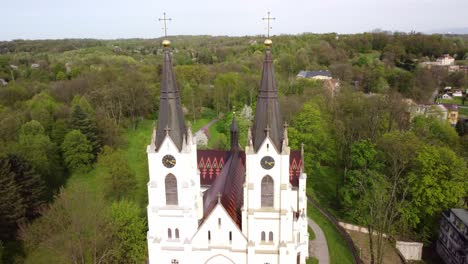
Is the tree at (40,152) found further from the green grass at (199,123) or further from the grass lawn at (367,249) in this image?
the grass lawn at (367,249)

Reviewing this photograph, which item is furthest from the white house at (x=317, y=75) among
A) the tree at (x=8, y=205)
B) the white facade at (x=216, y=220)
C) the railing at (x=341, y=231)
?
the white facade at (x=216, y=220)

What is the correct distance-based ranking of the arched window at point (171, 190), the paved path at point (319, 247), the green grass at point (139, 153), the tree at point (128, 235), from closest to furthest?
the arched window at point (171, 190)
the tree at point (128, 235)
the paved path at point (319, 247)
the green grass at point (139, 153)

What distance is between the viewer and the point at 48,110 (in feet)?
174

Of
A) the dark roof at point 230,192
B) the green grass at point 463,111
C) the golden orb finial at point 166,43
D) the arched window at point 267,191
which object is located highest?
the golden orb finial at point 166,43

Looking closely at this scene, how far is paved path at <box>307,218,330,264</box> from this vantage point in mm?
29083

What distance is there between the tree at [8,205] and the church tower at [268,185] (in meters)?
21.2

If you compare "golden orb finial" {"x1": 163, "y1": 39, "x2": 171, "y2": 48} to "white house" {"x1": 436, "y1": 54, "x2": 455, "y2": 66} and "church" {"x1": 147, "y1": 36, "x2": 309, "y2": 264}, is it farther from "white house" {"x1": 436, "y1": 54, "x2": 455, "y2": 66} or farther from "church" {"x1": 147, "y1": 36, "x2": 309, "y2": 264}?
"white house" {"x1": 436, "y1": 54, "x2": 455, "y2": 66}

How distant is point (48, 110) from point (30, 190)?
23261mm

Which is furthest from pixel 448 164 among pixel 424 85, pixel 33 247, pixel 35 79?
pixel 35 79

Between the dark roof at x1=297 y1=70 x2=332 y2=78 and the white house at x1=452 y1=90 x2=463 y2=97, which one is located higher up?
the dark roof at x1=297 y1=70 x2=332 y2=78

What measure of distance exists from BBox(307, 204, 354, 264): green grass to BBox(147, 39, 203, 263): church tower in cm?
1391

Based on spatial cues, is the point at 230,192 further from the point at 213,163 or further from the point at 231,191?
the point at 213,163

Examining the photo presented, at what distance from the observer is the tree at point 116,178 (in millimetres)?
35781

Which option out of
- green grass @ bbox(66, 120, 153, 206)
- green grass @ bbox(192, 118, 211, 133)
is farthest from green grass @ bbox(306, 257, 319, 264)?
green grass @ bbox(192, 118, 211, 133)
